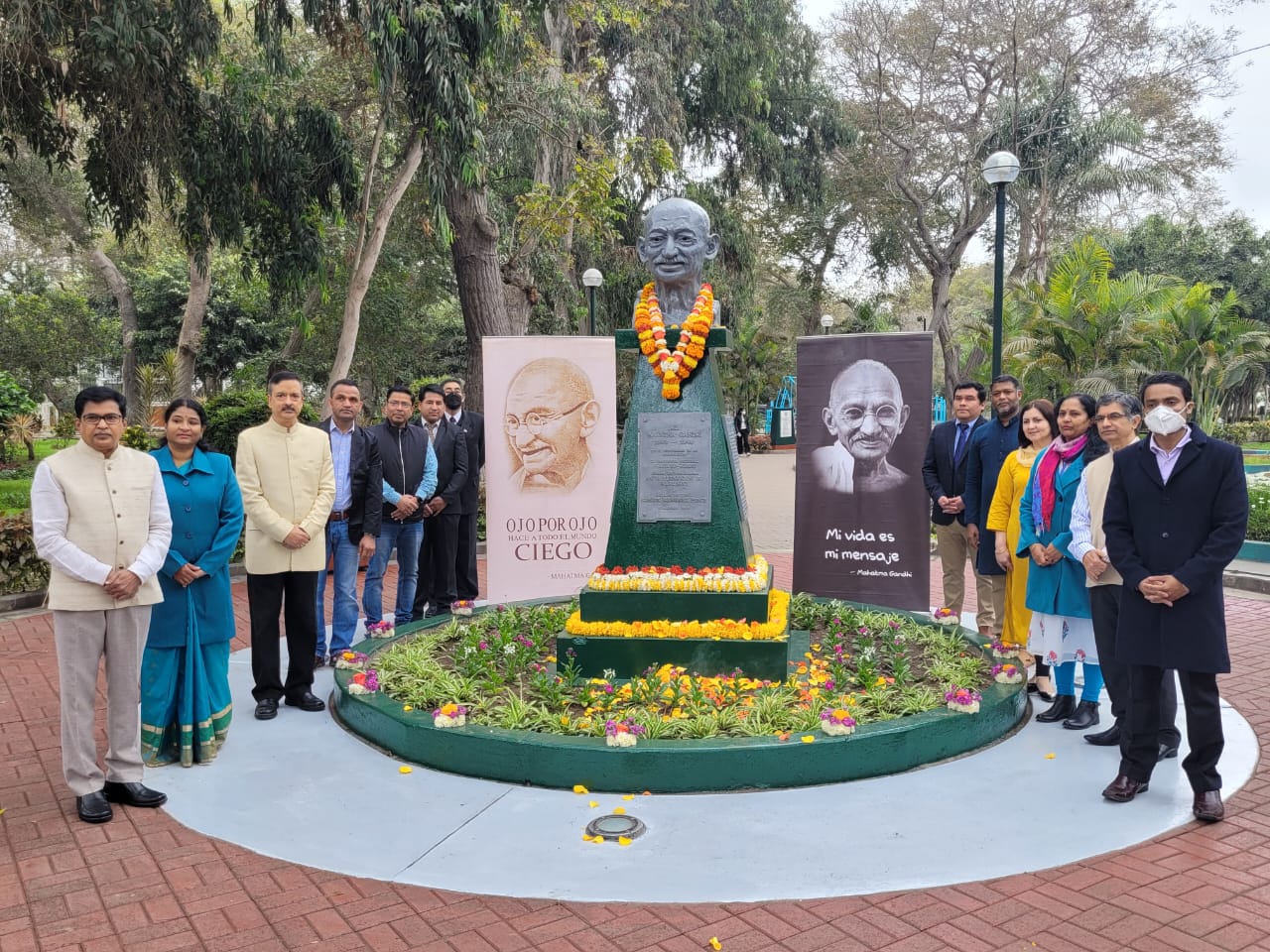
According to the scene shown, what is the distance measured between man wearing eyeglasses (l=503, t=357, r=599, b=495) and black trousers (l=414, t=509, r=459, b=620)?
961mm

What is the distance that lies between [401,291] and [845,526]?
48.9 feet

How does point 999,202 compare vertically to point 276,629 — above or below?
above

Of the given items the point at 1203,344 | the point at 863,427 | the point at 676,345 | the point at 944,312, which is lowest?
the point at 863,427

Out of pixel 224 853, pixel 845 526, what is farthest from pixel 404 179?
pixel 224 853

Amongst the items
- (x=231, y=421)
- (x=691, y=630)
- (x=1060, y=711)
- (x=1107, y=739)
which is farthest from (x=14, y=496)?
(x=1107, y=739)

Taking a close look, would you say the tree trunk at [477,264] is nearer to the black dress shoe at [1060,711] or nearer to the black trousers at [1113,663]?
the black dress shoe at [1060,711]

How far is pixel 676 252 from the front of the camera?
5688 mm

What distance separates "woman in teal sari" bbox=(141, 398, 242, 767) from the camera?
447 centimetres

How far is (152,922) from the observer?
10.4 feet

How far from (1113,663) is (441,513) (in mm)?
4496

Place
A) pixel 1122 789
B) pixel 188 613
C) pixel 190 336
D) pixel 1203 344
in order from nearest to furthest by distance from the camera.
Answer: pixel 1122 789 → pixel 188 613 → pixel 190 336 → pixel 1203 344

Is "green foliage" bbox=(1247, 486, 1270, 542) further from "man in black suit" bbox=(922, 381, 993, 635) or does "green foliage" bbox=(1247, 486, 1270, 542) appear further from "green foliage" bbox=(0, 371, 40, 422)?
"green foliage" bbox=(0, 371, 40, 422)

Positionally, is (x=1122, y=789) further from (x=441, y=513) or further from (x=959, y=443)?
(x=441, y=513)

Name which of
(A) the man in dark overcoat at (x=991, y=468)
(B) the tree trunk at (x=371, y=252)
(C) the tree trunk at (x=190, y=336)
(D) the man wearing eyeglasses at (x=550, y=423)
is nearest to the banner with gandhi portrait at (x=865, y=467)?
(A) the man in dark overcoat at (x=991, y=468)
